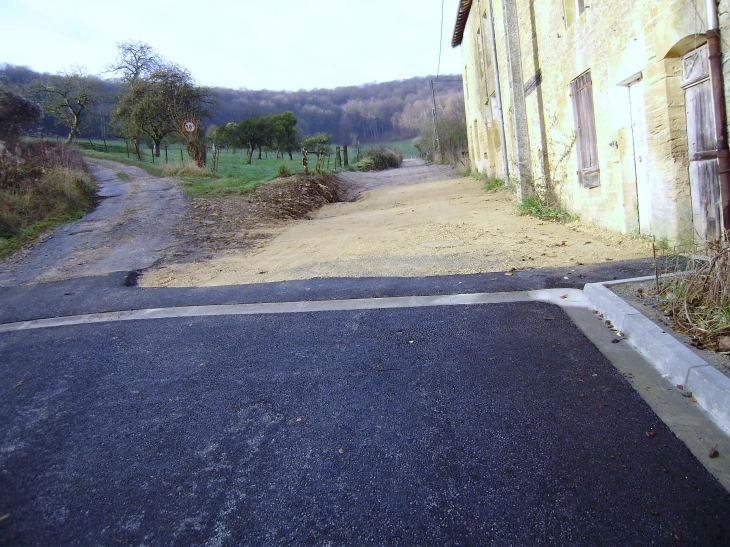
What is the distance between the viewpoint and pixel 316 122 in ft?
357

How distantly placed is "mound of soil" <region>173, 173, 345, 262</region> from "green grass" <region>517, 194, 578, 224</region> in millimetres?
5557

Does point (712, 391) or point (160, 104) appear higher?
point (160, 104)

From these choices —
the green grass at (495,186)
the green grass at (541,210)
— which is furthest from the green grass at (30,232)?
the green grass at (495,186)

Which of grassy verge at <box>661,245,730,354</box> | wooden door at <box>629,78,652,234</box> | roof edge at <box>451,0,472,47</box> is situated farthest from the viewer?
roof edge at <box>451,0,472,47</box>

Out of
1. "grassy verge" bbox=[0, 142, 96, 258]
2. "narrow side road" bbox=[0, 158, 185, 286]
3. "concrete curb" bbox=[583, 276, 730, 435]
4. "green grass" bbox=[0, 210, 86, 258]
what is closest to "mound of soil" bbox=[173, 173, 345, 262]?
"narrow side road" bbox=[0, 158, 185, 286]

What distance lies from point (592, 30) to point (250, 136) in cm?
4573

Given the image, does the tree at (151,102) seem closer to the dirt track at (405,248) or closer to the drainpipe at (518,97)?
the dirt track at (405,248)

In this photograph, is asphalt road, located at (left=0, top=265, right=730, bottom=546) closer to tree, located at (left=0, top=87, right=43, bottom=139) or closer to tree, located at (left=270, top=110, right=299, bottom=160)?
tree, located at (left=0, top=87, right=43, bottom=139)

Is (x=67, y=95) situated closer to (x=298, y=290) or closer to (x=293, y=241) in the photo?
(x=293, y=241)

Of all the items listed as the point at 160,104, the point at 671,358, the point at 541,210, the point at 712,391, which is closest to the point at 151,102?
the point at 160,104

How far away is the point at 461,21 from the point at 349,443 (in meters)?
22.8

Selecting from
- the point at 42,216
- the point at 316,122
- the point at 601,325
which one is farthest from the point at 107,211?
the point at 316,122

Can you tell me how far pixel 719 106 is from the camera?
16.9ft

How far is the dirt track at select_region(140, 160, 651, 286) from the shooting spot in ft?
23.8
